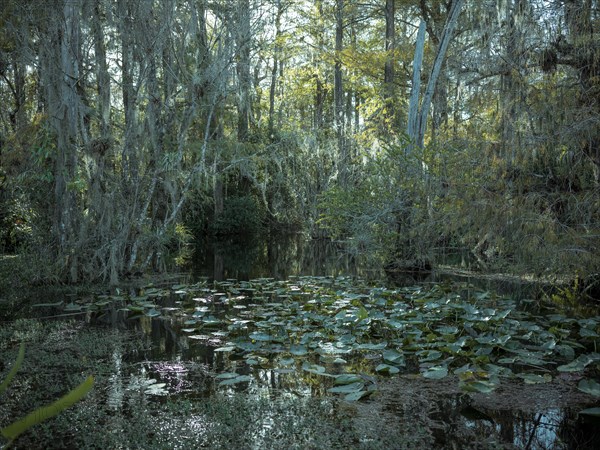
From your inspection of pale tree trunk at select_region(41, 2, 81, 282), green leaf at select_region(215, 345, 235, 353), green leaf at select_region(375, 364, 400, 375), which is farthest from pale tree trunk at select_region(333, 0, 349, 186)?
green leaf at select_region(375, 364, 400, 375)

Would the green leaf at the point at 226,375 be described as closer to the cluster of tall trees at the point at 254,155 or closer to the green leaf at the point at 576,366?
the green leaf at the point at 576,366

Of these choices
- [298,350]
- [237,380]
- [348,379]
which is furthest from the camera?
[298,350]

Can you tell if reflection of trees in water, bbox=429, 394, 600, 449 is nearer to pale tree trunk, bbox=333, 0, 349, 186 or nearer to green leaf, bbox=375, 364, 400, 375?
green leaf, bbox=375, 364, 400, 375

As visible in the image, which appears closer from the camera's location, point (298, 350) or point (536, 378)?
point (536, 378)

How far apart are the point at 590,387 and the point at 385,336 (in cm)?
198

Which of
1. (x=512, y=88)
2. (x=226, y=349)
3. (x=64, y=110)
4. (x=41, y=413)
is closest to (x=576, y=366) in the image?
(x=226, y=349)

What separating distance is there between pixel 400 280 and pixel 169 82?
15.1 feet

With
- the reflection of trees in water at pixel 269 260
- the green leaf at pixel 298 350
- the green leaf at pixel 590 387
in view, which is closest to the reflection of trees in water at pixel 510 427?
the green leaf at pixel 590 387

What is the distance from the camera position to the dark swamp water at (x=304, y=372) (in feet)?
10.3

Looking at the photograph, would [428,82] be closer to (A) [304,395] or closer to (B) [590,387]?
(B) [590,387]

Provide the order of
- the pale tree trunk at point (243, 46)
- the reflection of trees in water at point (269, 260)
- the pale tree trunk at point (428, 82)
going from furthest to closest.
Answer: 1. the pale tree trunk at point (428, 82)
2. the reflection of trees in water at point (269, 260)
3. the pale tree trunk at point (243, 46)

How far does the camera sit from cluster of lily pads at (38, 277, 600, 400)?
4094 mm

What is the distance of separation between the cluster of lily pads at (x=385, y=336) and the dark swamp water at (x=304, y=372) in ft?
0.06

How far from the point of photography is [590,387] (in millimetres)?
3557
